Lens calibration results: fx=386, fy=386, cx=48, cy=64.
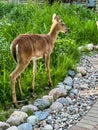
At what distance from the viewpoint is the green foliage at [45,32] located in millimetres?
6336

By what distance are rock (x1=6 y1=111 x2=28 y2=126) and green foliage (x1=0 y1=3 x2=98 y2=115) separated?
0.66m

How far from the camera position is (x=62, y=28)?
6.59 meters

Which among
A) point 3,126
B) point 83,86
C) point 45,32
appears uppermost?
point 45,32

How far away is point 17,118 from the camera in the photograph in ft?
16.1

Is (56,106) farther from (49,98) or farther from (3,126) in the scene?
(3,126)

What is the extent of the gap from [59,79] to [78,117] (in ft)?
5.65

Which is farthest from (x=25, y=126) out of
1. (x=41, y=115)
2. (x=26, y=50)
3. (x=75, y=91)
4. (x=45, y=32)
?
(x=45, y=32)

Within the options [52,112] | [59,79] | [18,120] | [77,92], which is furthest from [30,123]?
[59,79]

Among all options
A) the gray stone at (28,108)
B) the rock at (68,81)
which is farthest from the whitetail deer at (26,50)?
the rock at (68,81)

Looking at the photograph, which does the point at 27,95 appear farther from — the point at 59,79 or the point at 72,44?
the point at 72,44

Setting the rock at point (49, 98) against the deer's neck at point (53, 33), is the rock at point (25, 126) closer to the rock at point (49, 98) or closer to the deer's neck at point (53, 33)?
the rock at point (49, 98)

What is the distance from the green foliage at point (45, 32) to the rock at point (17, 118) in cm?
66

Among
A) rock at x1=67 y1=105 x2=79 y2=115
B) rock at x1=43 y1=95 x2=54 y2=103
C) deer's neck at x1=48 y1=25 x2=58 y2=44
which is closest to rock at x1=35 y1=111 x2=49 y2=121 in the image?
rock at x1=67 y1=105 x2=79 y2=115

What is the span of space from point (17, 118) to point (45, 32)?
3917 millimetres
